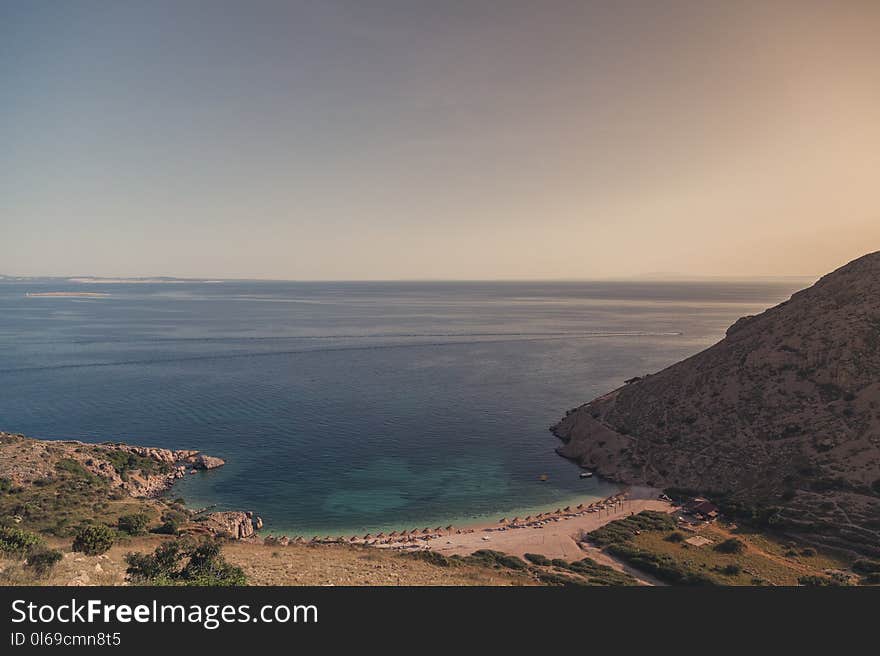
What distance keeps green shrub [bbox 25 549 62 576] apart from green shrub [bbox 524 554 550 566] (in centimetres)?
3109

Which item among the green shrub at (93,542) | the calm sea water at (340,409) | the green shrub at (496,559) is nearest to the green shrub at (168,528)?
the calm sea water at (340,409)

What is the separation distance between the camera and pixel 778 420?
5700 centimetres

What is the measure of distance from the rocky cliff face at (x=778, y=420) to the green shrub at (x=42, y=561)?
181 feet

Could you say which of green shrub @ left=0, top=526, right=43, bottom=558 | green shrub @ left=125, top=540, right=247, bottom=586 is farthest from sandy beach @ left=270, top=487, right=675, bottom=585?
green shrub @ left=0, top=526, right=43, bottom=558

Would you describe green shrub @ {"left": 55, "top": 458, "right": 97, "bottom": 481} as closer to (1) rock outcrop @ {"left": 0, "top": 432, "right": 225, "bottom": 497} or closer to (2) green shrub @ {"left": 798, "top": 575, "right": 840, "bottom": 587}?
(1) rock outcrop @ {"left": 0, "top": 432, "right": 225, "bottom": 497}

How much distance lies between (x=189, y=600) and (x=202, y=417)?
248 feet

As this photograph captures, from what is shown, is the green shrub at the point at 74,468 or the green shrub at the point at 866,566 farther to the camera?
the green shrub at the point at 74,468

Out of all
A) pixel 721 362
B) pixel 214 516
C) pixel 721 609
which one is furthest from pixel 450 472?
pixel 721 609

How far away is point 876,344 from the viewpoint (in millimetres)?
58594

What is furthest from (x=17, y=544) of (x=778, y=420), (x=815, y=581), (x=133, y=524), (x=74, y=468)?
(x=778, y=420)

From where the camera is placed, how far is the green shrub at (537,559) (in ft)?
124

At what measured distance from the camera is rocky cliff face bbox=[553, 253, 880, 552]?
4703 cm

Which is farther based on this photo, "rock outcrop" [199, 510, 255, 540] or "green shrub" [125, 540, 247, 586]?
"rock outcrop" [199, 510, 255, 540]

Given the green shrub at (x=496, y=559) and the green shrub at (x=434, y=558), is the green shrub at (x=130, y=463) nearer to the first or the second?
the green shrub at (x=434, y=558)
